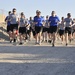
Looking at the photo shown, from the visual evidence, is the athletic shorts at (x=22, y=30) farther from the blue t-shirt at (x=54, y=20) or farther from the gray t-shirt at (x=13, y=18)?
the blue t-shirt at (x=54, y=20)

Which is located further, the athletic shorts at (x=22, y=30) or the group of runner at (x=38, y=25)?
the athletic shorts at (x=22, y=30)

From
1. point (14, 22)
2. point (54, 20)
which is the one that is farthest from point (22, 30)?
point (54, 20)

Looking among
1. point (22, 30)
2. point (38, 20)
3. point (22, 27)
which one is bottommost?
point (22, 30)

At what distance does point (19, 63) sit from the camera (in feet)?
42.4

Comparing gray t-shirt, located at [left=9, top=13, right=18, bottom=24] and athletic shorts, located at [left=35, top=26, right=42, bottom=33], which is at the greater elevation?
gray t-shirt, located at [left=9, top=13, right=18, bottom=24]

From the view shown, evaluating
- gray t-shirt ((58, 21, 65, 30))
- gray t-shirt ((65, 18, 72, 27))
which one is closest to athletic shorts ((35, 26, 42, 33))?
gray t-shirt ((65, 18, 72, 27))

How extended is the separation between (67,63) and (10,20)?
35.5 ft

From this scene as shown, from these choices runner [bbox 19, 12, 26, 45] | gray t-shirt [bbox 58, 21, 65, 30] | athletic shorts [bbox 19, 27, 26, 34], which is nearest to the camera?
runner [bbox 19, 12, 26, 45]

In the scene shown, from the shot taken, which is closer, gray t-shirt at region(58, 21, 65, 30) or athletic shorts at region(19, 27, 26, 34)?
athletic shorts at region(19, 27, 26, 34)

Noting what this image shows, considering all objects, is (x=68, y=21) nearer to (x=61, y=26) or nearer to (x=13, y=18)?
(x=61, y=26)

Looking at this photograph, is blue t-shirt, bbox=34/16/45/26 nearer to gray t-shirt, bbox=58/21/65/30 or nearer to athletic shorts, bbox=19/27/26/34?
athletic shorts, bbox=19/27/26/34

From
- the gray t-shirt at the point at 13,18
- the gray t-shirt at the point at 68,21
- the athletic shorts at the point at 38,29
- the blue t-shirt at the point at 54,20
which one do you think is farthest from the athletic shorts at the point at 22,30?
the gray t-shirt at the point at 68,21

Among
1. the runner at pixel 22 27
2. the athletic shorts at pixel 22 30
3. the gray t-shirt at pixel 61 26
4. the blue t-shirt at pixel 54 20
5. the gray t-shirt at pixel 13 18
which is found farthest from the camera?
the gray t-shirt at pixel 61 26

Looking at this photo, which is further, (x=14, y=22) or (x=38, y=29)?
(x=38, y=29)
